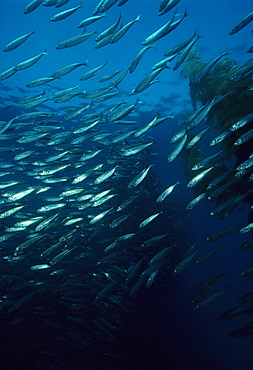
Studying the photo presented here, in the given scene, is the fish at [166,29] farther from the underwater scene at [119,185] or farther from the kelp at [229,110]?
the kelp at [229,110]

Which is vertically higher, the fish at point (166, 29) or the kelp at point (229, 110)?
the fish at point (166, 29)

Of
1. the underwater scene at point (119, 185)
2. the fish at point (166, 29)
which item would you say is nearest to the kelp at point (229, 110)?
the underwater scene at point (119, 185)

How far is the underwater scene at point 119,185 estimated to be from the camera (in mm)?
5688

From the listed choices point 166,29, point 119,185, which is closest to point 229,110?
point 166,29

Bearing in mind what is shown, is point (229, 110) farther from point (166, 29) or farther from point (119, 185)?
point (119, 185)

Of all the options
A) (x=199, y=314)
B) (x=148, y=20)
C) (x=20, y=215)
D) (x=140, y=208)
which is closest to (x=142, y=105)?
(x=148, y=20)

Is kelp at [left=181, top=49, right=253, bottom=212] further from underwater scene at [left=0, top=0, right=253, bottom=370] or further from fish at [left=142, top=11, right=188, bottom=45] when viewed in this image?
fish at [left=142, top=11, right=188, bottom=45]

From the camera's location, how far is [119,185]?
418 inches

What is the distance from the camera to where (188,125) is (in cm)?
572

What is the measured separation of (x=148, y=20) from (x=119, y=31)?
8831mm

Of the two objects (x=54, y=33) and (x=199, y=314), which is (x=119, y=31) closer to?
(x=54, y=33)

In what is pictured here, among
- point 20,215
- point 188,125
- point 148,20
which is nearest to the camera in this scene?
point 188,125

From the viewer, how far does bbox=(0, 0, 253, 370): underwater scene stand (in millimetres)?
5688

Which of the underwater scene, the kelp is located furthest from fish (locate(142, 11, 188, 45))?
the kelp
